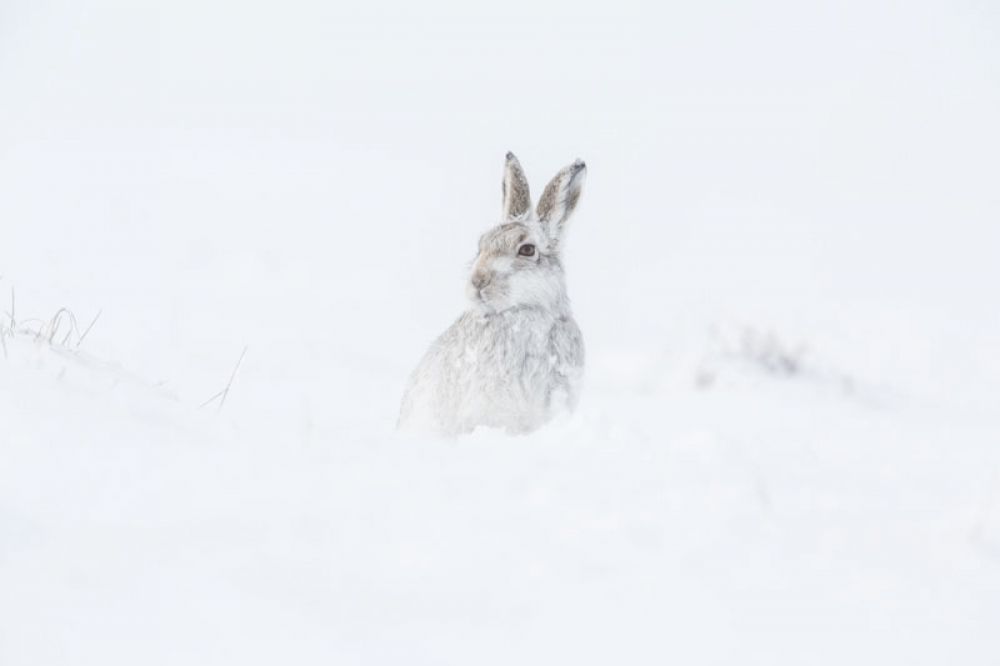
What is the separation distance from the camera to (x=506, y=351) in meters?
4.83

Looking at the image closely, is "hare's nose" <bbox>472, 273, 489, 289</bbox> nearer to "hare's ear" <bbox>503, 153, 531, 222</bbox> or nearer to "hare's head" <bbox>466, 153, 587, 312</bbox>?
"hare's head" <bbox>466, 153, 587, 312</bbox>

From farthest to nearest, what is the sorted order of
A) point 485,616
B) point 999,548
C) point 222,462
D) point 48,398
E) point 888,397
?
point 888,397 → point 48,398 → point 222,462 → point 999,548 → point 485,616

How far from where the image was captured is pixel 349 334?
9766 mm

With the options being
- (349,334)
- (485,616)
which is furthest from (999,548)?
(349,334)

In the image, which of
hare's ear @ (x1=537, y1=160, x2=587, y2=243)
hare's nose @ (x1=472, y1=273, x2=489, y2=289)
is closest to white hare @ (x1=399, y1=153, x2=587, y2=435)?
hare's nose @ (x1=472, y1=273, x2=489, y2=289)

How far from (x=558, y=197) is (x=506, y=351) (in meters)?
0.94

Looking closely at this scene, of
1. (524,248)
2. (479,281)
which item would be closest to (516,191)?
(524,248)

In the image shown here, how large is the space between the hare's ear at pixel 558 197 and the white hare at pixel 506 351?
0.41 ft

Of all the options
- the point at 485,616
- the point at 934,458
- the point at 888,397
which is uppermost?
the point at 888,397

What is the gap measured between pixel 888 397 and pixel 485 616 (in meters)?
6.67

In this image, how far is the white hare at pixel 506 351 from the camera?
15.8 ft

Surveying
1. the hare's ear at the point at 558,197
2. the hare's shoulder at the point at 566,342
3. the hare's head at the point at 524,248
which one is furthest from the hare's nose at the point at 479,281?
the hare's ear at the point at 558,197

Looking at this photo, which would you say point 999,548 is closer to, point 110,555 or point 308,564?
point 308,564

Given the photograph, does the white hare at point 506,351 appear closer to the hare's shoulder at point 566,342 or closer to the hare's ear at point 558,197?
the hare's shoulder at point 566,342
